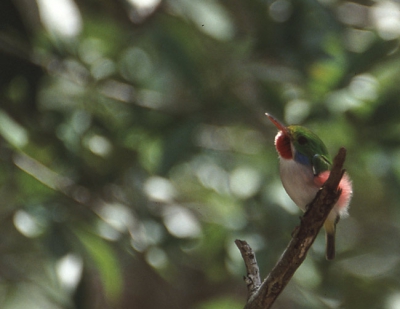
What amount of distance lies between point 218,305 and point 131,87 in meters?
1.21

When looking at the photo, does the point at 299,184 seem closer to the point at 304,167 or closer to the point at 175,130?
the point at 304,167

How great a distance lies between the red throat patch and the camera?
6.72ft

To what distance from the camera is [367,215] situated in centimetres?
520

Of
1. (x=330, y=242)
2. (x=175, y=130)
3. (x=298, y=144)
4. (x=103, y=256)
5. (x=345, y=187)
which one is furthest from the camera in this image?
(x=175, y=130)

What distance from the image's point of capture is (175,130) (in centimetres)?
330

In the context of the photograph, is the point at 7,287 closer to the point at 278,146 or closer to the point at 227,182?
the point at 227,182

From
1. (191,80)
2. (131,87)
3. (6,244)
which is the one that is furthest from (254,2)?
(6,244)

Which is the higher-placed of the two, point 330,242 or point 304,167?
point 304,167

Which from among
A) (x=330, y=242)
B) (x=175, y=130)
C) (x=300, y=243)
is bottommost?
(x=175, y=130)

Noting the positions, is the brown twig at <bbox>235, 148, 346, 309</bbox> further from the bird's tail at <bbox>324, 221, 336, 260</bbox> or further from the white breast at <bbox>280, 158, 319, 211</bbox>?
the bird's tail at <bbox>324, 221, 336, 260</bbox>

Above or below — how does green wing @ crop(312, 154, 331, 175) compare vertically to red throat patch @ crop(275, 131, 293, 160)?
above

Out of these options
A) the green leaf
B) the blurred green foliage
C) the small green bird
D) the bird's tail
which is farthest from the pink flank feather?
the green leaf

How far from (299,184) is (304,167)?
A: 0.30 ft

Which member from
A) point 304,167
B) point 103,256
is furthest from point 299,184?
point 103,256
